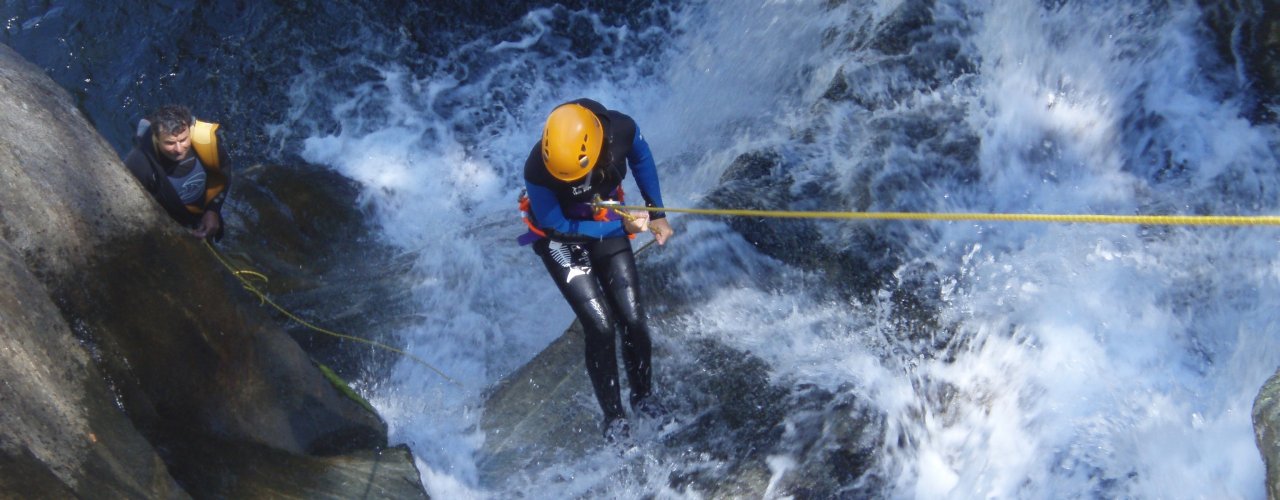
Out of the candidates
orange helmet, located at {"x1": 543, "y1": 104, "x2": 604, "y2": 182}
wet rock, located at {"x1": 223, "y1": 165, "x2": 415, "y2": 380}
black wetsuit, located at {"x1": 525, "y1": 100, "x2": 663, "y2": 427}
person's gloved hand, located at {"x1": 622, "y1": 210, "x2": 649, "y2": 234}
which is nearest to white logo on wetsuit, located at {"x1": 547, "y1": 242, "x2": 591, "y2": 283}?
black wetsuit, located at {"x1": 525, "y1": 100, "x2": 663, "y2": 427}

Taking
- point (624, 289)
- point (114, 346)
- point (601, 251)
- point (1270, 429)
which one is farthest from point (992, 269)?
point (114, 346)

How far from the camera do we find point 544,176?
445 cm

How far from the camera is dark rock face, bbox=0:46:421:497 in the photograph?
10.5 ft

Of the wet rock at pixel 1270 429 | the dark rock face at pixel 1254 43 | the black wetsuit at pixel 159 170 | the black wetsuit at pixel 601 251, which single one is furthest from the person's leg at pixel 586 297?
the dark rock face at pixel 1254 43

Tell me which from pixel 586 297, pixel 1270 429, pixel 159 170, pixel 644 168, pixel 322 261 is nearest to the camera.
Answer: pixel 1270 429

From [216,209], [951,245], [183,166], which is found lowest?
[951,245]

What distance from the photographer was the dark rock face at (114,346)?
3191mm

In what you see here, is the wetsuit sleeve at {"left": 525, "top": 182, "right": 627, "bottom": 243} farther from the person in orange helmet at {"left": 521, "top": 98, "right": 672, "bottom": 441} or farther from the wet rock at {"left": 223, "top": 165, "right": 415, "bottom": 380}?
the wet rock at {"left": 223, "top": 165, "right": 415, "bottom": 380}

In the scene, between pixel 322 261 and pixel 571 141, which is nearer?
pixel 571 141

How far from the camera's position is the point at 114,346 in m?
3.74

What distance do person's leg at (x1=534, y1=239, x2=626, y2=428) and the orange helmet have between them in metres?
0.59

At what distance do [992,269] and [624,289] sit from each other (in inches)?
93.6

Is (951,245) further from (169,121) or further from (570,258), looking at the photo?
(169,121)

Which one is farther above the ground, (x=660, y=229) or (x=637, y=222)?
(x=637, y=222)
